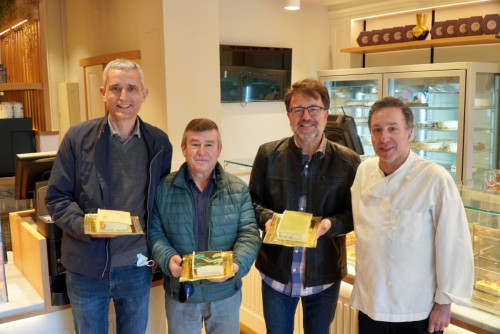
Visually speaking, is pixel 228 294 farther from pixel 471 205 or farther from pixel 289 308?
pixel 471 205

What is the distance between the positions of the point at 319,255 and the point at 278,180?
1.15 feet

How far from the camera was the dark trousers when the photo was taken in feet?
5.63

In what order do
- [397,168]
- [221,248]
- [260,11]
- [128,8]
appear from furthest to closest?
[260,11], [128,8], [221,248], [397,168]

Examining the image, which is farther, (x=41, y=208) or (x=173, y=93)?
(x=173, y=93)

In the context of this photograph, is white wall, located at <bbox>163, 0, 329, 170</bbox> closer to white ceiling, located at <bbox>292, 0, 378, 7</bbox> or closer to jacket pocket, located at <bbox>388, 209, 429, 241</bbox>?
white ceiling, located at <bbox>292, 0, 378, 7</bbox>

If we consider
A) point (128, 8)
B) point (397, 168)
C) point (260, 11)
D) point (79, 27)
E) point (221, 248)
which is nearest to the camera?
point (397, 168)

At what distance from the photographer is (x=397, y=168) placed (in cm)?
175

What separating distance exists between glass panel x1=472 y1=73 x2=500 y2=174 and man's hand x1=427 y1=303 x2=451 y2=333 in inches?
149

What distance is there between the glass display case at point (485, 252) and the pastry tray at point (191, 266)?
103cm

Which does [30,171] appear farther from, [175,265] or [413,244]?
[413,244]

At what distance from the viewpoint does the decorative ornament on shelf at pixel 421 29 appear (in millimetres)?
5387

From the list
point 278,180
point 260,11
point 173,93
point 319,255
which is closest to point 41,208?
point 278,180

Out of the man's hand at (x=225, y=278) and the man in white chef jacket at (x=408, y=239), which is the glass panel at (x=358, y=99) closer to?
the man in white chef jacket at (x=408, y=239)

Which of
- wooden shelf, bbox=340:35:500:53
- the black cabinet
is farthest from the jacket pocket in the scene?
wooden shelf, bbox=340:35:500:53
